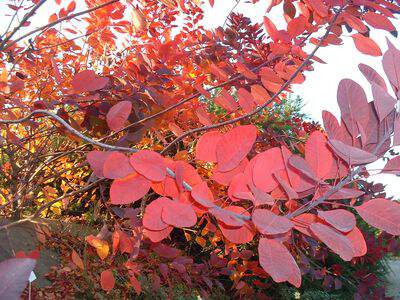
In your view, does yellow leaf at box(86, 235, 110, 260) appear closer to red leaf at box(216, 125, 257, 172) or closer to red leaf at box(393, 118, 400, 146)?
red leaf at box(216, 125, 257, 172)

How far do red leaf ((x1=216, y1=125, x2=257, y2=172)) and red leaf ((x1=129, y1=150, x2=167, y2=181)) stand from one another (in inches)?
3.9

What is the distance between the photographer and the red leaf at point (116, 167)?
0.65 meters

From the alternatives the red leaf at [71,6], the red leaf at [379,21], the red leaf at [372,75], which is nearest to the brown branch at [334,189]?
the red leaf at [372,75]

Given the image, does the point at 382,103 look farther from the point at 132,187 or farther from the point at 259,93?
the point at 259,93

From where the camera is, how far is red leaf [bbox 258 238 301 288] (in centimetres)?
59

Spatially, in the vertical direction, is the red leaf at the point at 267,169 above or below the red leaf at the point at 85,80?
below

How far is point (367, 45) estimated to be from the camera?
1.04 meters

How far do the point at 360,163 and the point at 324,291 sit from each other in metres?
3.93

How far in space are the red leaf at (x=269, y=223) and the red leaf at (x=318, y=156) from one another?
12 cm

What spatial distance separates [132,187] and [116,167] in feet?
0.20

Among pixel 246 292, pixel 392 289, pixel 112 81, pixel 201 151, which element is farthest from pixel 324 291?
pixel 201 151

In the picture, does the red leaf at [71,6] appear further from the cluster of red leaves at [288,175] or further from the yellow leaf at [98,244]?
the cluster of red leaves at [288,175]

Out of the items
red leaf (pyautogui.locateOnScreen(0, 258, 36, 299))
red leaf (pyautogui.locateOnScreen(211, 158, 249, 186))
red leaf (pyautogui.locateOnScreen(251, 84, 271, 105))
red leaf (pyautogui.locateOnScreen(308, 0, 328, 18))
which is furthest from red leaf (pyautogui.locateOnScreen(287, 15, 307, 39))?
red leaf (pyautogui.locateOnScreen(0, 258, 36, 299))

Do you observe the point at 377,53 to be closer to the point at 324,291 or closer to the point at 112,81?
the point at 112,81
